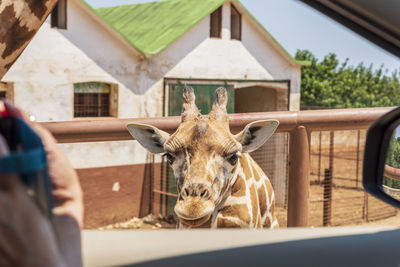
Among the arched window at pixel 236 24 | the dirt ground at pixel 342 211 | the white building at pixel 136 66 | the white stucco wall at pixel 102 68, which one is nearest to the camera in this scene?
the white stucco wall at pixel 102 68

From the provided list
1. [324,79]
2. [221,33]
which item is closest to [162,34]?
[221,33]

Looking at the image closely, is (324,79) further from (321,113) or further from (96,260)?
(96,260)

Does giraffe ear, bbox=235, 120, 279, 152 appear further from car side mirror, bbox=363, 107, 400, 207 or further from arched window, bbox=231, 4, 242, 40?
arched window, bbox=231, 4, 242, 40

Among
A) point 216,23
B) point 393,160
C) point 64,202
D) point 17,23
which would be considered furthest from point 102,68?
point 64,202

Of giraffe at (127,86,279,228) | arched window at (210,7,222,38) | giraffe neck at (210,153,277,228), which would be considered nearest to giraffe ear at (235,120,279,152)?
giraffe at (127,86,279,228)

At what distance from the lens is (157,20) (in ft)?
32.4

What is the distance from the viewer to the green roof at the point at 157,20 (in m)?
8.85

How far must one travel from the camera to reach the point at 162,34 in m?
9.15

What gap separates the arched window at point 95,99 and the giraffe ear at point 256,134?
630 centimetres

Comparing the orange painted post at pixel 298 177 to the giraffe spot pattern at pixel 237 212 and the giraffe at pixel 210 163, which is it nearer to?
the giraffe at pixel 210 163

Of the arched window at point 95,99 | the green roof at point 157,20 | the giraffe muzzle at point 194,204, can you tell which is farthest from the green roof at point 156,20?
the giraffe muzzle at point 194,204

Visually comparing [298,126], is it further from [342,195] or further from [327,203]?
[342,195]

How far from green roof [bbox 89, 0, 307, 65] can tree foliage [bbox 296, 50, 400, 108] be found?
7.47m

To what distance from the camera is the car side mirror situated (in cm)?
→ 104
